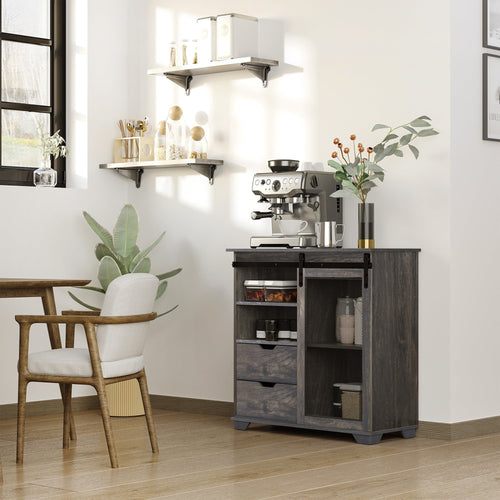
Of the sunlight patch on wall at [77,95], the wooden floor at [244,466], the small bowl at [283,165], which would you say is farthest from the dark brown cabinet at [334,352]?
the sunlight patch on wall at [77,95]

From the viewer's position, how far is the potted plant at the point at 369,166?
488 centimetres

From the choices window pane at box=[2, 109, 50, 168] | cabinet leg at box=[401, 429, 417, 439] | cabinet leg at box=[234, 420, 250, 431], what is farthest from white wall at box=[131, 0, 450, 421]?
window pane at box=[2, 109, 50, 168]

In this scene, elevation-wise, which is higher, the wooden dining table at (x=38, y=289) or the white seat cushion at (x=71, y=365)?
the wooden dining table at (x=38, y=289)

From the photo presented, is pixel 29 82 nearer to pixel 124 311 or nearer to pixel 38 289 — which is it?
pixel 38 289

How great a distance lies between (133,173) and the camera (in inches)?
243

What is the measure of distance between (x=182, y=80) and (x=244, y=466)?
258cm

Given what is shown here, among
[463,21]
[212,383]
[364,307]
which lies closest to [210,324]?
[212,383]

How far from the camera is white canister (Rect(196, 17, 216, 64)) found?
5648 mm

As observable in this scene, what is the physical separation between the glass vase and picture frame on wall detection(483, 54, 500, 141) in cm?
245

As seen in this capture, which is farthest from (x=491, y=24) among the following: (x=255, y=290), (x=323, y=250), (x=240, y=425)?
(x=240, y=425)

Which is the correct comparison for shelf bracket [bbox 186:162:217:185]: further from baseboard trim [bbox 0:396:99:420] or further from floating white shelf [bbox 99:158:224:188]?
baseboard trim [bbox 0:396:99:420]

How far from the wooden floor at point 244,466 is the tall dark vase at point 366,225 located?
3.10 feet

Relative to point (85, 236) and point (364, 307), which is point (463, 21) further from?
point (85, 236)

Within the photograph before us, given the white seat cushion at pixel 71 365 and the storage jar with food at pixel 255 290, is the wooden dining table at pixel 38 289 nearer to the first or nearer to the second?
the white seat cushion at pixel 71 365
